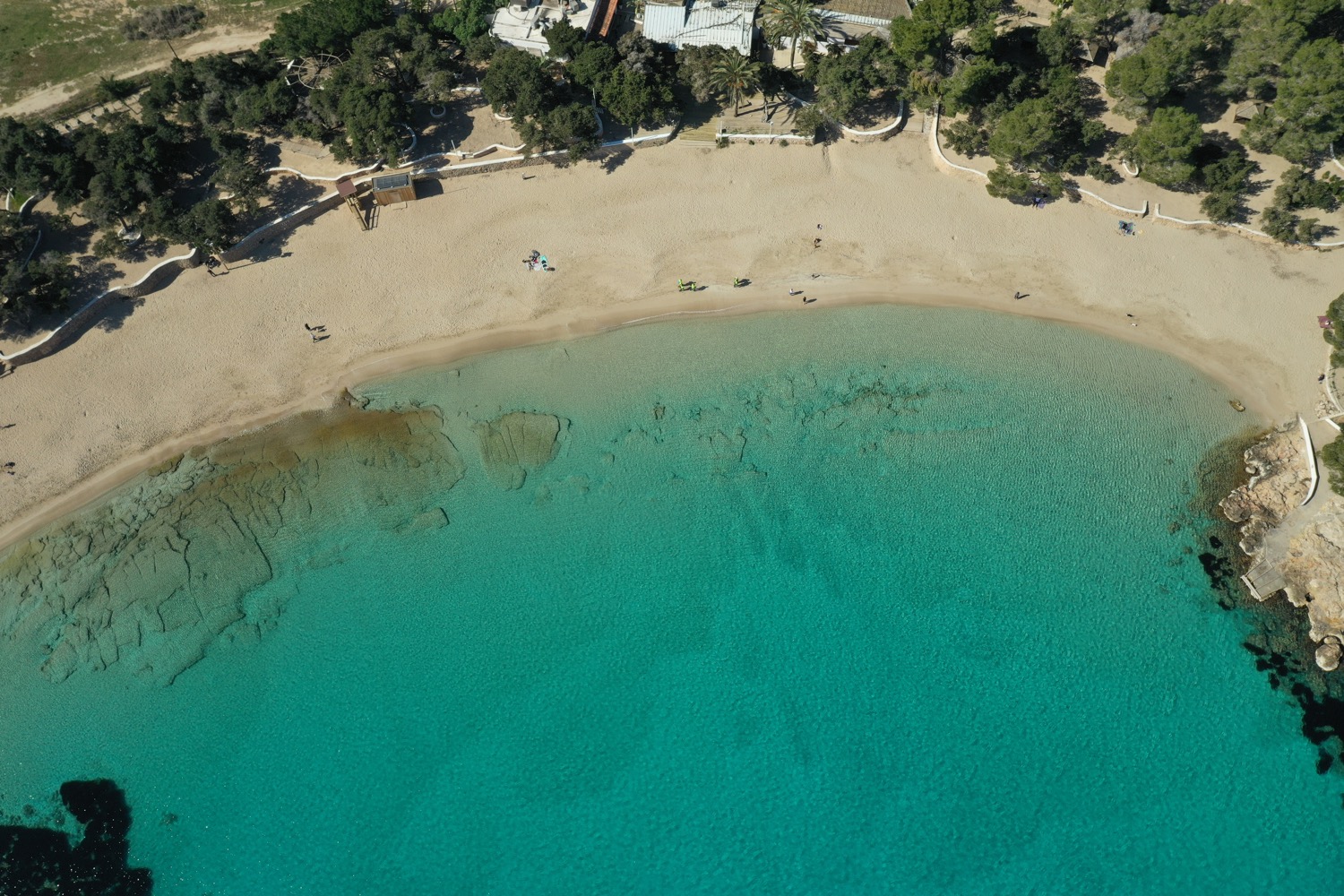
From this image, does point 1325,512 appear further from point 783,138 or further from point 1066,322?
point 783,138

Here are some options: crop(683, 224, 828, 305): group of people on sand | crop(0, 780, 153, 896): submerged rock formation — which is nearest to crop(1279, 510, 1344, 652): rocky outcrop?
crop(683, 224, 828, 305): group of people on sand

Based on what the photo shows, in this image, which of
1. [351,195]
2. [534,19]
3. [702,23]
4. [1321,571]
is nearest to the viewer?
[1321,571]

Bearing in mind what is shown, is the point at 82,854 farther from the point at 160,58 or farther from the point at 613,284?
the point at 160,58

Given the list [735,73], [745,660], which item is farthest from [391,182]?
[745,660]

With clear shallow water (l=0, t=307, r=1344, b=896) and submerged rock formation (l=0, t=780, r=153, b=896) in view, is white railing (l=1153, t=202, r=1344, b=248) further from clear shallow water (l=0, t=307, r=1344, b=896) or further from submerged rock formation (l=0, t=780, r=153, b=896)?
submerged rock formation (l=0, t=780, r=153, b=896)

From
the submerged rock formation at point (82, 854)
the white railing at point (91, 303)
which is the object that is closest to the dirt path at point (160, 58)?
the white railing at point (91, 303)

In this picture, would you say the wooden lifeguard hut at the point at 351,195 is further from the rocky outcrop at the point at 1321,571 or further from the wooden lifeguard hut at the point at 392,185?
the rocky outcrop at the point at 1321,571
